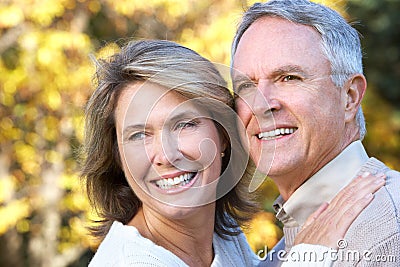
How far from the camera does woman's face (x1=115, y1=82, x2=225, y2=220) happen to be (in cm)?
255

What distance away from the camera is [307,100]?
2514 millimetres

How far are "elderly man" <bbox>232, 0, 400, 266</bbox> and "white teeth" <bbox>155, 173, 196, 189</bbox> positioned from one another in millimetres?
269

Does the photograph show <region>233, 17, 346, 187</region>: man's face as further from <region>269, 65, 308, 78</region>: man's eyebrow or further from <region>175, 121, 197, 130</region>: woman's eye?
<region>175, 121, 197, 130</region>: woman's eye

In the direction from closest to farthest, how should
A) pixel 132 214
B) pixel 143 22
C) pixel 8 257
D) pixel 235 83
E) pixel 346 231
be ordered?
pixel 346 231, pixel 235 83, pixel 132 214, pixel 143 22, pixel 8 257

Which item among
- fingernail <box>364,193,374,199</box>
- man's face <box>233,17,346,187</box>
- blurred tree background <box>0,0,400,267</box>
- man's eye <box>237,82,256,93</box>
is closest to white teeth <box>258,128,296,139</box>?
man's face <box>233,17,346,187</box>

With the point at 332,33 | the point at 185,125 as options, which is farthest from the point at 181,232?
the point at 332,33

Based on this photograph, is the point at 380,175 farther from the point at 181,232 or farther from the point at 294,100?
the point at 181,232

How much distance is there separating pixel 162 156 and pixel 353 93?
27.8 inches

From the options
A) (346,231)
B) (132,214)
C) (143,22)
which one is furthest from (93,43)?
(346,231)

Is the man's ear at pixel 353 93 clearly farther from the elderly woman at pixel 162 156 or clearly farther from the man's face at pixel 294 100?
the elderly woman at pixel 162 156

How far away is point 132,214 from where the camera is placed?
2.89 m

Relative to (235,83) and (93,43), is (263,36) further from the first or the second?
(93,43)

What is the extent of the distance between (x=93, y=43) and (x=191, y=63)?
11.2 ft

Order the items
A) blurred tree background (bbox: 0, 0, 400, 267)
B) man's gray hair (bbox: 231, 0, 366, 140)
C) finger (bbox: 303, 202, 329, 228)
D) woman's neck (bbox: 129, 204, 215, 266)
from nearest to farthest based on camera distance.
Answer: finger (bbox: 303, 202, 329, 228), man's gray hair (bbox: 231, 0, 366, 140), woman's neck (bbox: 129, 204, 215, 266), blurred tree background (bbox: 0, 0, 400, 267)
